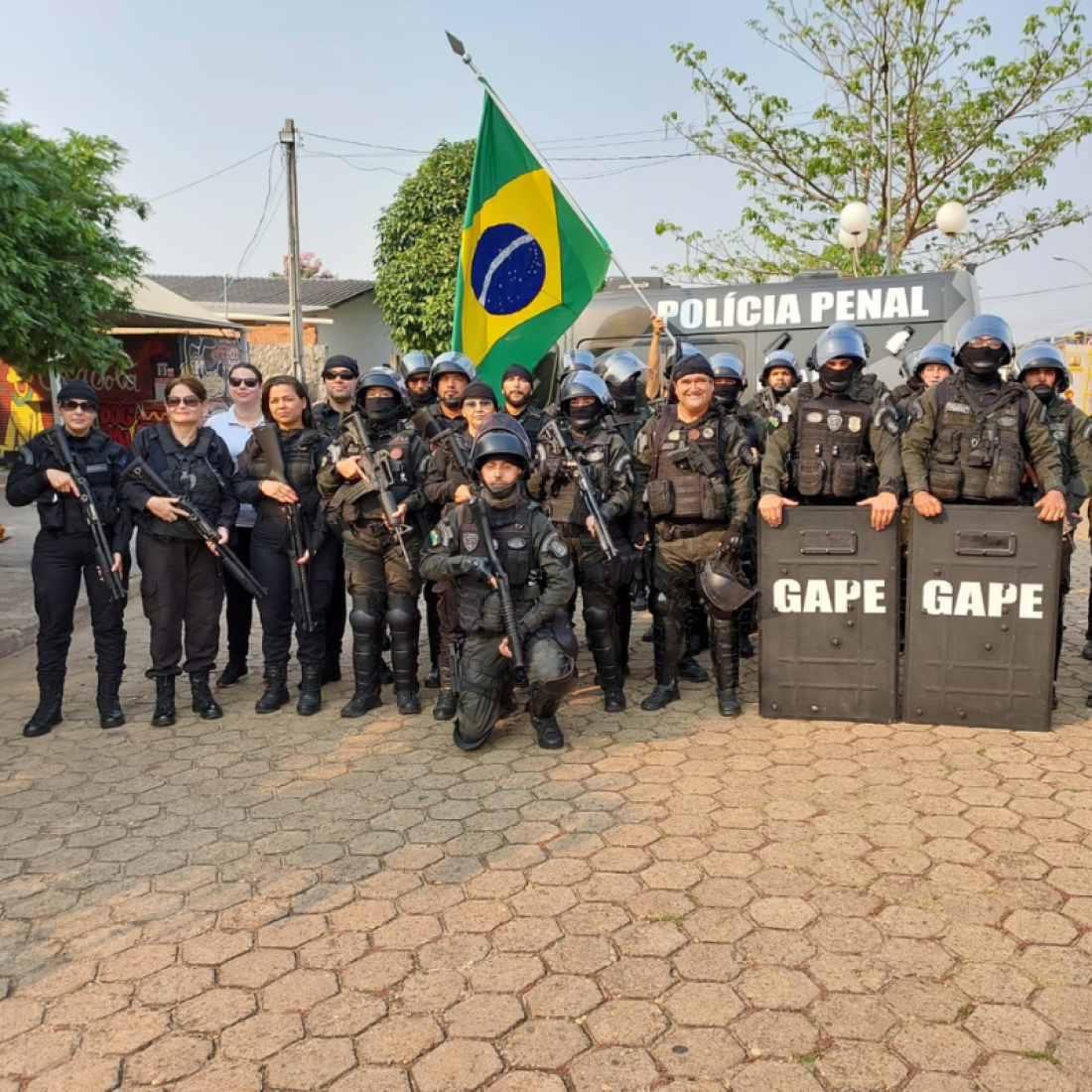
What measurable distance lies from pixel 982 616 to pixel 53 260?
376 inches

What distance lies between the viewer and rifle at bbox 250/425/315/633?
5.43 metres

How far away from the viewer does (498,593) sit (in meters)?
4.86

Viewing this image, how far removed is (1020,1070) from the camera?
2.48 meters

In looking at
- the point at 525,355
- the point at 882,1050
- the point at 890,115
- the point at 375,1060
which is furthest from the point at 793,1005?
the point at 890,115

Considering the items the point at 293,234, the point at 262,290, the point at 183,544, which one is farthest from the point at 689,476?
the point at 262,290

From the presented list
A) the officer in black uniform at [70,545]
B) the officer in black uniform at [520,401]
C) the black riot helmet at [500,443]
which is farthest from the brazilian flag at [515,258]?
the officer in black uniform at [70,545]

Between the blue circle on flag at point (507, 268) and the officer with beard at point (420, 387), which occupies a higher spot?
the blue circle on flag at point (507, 268)

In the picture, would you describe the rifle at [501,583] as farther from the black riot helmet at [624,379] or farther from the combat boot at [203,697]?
the black riot helmet at [624,379]

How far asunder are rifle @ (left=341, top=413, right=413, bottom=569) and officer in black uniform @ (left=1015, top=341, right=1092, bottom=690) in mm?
3426

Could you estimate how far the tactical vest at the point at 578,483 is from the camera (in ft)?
17.9

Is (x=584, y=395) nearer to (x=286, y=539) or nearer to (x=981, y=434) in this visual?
(x=286, y=539)

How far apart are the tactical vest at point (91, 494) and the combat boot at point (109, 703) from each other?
33.5 inches

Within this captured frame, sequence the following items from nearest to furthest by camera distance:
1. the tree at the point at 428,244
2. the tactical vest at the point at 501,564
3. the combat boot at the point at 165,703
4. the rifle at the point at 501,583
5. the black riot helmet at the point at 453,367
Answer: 1. the rifle at the point at 501,583
2. the tactical vest at the point at 501,564
3. the combat boot at the point at 165,703
4. the black riot helmet at the point at 453,367
5. the tree at the point at 428,244

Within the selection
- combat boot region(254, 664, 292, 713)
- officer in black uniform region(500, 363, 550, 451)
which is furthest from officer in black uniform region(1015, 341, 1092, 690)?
combat boot region(254, 664, 292, 713)
